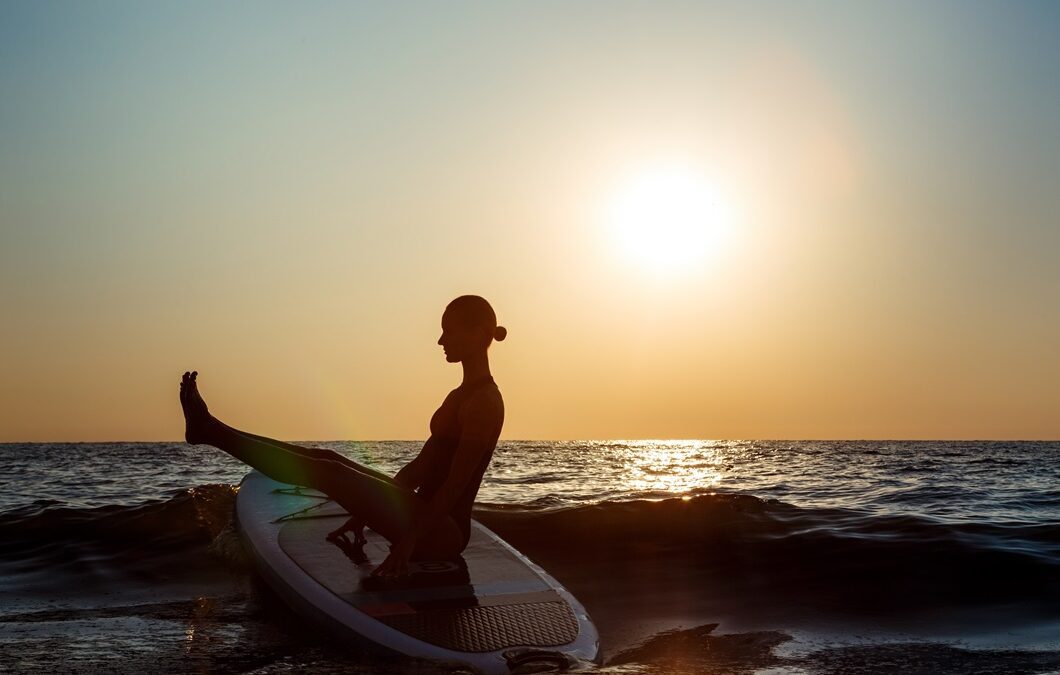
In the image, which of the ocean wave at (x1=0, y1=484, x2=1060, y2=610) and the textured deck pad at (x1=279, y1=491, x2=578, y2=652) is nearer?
the textured deck pad at (x1=279, y1=491, x2=578, y2=652)

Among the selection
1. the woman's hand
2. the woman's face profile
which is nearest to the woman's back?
the woman's face profile

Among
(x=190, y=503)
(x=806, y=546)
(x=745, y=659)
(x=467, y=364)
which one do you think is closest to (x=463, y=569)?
(x=467, y=364)

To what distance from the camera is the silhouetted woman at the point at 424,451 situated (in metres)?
4.77

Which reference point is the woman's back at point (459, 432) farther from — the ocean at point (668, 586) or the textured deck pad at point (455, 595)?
the ocean at point (668, 586)

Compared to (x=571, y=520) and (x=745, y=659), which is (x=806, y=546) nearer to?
(x=571, y=520)

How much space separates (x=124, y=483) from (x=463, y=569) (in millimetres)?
15916

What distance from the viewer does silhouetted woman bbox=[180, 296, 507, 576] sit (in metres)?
4.77

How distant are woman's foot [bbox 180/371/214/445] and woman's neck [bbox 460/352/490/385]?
5.01 ft

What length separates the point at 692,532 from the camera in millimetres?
9672

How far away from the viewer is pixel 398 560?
4980 mm

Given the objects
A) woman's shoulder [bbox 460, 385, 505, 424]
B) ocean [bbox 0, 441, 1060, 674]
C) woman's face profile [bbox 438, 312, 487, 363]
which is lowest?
ocean [bbox 0, 441, 1060, 674]

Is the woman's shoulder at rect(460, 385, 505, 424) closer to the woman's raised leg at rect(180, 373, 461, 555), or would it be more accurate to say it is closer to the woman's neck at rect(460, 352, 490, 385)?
the woman's neck at rect(460, 352, 490, 385)

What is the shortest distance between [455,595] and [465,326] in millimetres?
1598

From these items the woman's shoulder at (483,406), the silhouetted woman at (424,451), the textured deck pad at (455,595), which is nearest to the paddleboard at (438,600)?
the textured deck pad at (455,595)
